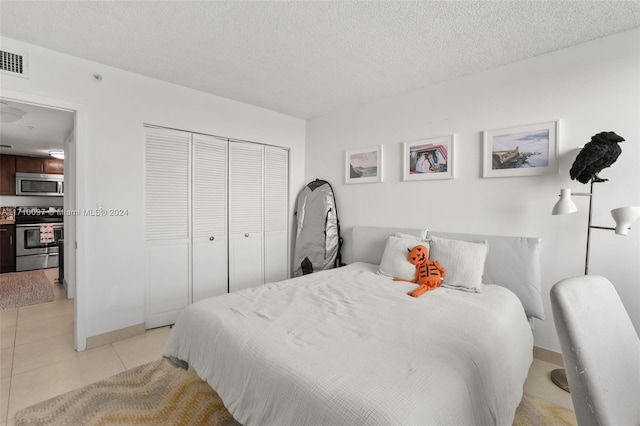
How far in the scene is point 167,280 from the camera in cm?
320

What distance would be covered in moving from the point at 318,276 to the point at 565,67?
2.59 m

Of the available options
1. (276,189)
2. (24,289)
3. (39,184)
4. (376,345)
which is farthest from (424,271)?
(39,184)

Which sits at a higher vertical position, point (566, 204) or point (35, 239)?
point (566, 204)

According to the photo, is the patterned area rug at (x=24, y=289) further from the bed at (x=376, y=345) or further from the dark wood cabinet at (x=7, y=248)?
the bed at (x=376, y=345)

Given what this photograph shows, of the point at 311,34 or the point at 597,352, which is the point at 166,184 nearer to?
the point at 311,34

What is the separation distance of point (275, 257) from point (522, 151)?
303 cm

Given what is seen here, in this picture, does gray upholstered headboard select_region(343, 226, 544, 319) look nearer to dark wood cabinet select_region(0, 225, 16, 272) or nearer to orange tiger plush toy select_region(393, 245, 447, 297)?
orange tiger plush toy select_region(393, 245, 447, 297)

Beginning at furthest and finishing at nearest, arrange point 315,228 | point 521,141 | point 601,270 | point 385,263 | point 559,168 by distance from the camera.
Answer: point 315,228 → point 385,263 → point 521,141 → point 559,168 → point 601,270

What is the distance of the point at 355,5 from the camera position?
1893 mm

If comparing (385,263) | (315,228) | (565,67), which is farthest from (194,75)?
(565,67)

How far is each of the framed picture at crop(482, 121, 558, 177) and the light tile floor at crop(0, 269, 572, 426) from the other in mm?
1576

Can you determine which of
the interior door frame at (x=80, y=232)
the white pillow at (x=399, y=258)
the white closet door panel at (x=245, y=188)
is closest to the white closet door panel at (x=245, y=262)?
the white closet door panel at (x=245, y=188)

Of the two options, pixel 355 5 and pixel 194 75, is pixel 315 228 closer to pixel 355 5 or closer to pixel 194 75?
pixel 194 75

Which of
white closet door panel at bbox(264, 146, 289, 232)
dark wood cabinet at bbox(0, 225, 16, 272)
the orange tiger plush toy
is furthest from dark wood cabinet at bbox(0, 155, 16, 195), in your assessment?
the orange tiger plush toy
